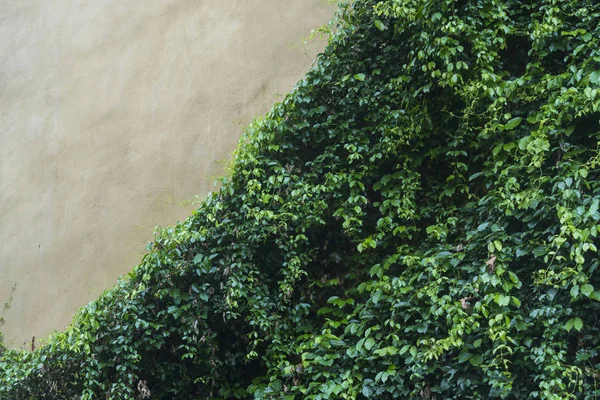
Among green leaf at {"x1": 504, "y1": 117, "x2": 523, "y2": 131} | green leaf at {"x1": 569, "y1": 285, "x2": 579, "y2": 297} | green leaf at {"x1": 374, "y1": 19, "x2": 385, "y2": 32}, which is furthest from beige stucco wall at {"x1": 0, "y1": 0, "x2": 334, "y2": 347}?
green leaf at {"x1": 569, "y1": 285, "x2": 579, "y2": 297}

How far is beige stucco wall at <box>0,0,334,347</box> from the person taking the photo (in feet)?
17.9

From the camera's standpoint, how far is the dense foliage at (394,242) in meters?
3.26

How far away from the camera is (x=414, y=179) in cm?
403

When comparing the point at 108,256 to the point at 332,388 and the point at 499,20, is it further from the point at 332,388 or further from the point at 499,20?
the point at 499,20

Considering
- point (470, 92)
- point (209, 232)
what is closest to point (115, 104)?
point (209, 232)

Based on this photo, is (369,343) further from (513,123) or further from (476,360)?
(513,123)

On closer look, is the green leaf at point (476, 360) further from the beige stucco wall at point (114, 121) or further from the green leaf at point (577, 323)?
the beige stucco wall at point (114, 121)

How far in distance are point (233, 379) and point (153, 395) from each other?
568 millimetres

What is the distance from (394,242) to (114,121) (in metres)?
→ 3.54

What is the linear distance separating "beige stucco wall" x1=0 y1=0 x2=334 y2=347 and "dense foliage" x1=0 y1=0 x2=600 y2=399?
114 cm

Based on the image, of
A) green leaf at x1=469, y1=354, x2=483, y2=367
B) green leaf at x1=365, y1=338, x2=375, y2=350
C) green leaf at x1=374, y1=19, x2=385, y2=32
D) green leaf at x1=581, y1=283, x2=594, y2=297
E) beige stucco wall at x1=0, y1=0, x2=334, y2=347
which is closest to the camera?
green leaf at x1=581, y1=283, x2=594, y2=297

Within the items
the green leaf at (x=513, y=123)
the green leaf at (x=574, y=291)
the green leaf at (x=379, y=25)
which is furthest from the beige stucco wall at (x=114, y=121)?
the green leaf at (x=574, y=291)

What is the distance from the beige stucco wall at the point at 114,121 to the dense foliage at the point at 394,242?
1.14m

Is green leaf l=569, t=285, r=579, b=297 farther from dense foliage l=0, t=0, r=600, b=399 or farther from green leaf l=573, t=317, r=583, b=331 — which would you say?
green leaf l=573, t=317, r=583, b=331
